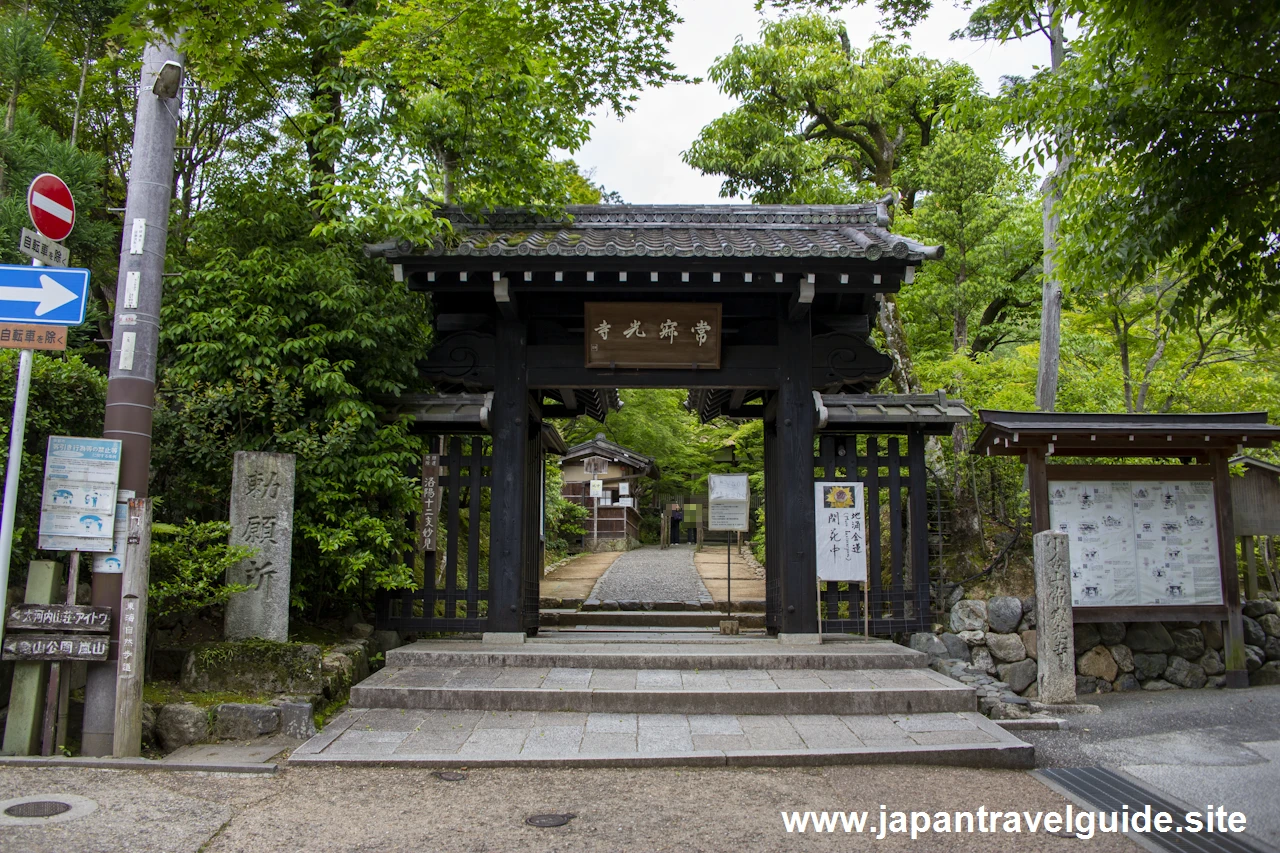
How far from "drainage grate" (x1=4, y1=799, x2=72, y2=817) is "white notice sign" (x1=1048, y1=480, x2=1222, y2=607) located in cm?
979

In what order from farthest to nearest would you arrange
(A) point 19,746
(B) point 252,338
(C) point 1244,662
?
(C) point 1244,662
(B) point 252,338
(A) point 19,746

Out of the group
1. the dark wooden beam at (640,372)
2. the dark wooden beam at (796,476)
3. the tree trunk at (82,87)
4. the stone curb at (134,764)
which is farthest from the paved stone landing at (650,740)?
the tree trunk at (82,87)

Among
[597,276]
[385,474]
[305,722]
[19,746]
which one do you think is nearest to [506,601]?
[385,474]

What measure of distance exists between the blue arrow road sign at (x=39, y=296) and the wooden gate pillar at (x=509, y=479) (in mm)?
4644

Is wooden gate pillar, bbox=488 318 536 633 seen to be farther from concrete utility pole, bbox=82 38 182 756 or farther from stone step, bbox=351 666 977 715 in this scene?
concrete utility pole, bbox=82 38 182 756

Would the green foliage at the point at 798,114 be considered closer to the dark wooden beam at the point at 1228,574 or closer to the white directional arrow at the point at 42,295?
the dark wooden beam at the point at 1228,574

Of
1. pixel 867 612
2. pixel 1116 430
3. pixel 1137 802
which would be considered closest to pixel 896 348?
pixel 1116 430

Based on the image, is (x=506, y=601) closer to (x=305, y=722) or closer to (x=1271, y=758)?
(x=305, y=722)

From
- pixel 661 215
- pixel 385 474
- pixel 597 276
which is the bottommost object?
pixel 385 474

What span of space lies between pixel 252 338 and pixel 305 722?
12.4 feet

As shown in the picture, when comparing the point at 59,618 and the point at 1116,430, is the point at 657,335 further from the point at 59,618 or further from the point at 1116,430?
the point at 59,618

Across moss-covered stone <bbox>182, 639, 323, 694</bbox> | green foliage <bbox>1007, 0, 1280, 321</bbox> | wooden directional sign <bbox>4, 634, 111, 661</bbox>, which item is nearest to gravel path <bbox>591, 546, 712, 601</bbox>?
moss-covered stone <bbox>182, 639, 323, 694</bbox>

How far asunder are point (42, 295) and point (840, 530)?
7.88 meters

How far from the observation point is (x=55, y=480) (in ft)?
18.9
